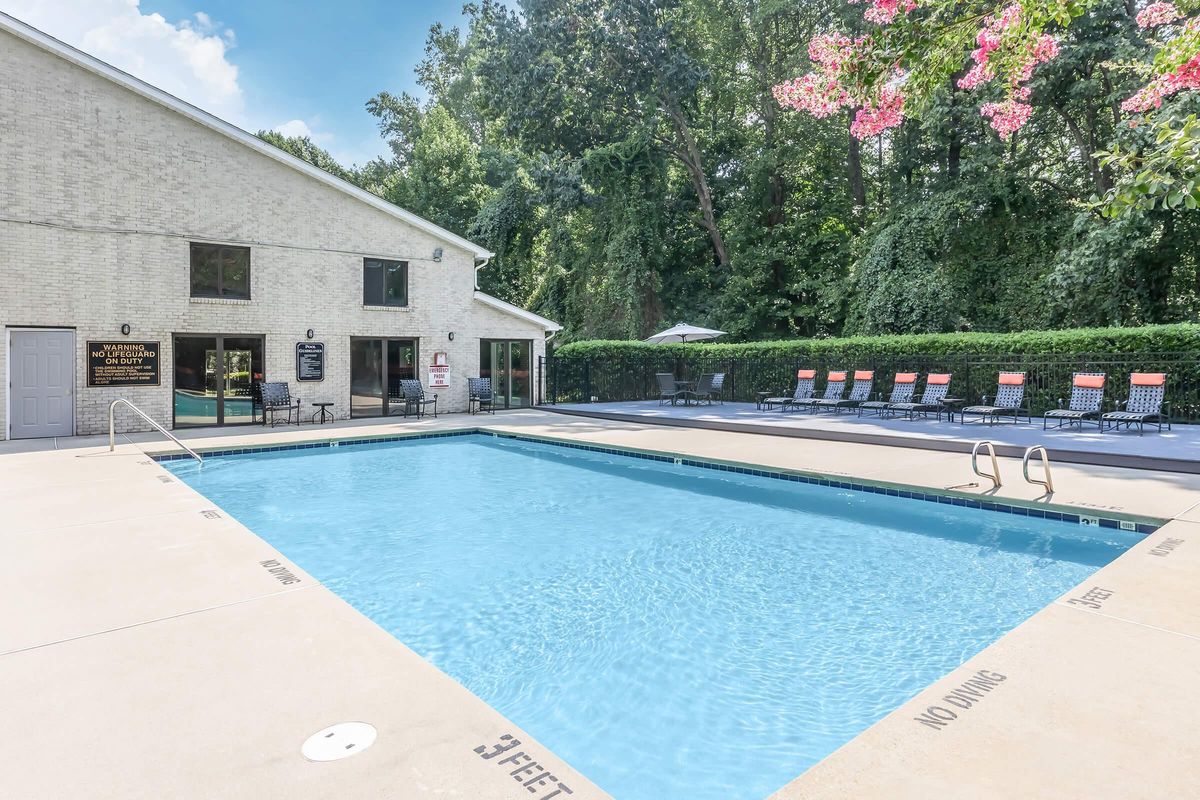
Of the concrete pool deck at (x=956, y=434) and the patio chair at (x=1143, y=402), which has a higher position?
the patio chair at (x=1143, y=402)

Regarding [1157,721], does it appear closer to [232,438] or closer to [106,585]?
[106,585]

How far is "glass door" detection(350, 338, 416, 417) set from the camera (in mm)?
15250

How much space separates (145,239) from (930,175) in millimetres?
21643

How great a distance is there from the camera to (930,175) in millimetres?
21031

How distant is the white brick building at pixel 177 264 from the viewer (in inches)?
447

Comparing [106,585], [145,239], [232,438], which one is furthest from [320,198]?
[106,585]

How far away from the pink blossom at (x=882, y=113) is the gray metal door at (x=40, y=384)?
13.3m

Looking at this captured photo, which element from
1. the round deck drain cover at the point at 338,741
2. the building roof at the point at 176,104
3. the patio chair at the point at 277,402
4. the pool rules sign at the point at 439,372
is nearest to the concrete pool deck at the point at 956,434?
the pool rules sign at the point at 439,372

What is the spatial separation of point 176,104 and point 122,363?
200 inches

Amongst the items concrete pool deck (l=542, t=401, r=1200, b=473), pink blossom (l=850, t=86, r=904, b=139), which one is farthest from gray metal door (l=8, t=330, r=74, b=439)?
pink blossom (l=850, t=86, r=904, b=139)

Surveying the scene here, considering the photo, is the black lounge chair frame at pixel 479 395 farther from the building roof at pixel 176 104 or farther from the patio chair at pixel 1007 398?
the patio chair at pixel 1007 398

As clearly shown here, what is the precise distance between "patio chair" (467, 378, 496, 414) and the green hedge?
4.27 meters

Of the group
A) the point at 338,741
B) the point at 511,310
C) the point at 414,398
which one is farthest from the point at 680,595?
the point at 511,310

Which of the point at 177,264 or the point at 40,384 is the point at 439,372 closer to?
the point at 177,264
